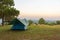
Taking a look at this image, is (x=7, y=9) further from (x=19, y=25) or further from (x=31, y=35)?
(x=31, y=35)

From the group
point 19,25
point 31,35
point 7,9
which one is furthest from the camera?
point 7,9

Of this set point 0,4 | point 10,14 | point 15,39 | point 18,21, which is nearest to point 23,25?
point 18,21

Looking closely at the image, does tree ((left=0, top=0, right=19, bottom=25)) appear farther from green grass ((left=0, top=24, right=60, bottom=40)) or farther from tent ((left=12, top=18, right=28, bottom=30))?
green grass ((left=0, top=24, right=60, bottom=40))

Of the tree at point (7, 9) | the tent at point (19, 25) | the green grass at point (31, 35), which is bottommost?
the green grass at point (31, 35)

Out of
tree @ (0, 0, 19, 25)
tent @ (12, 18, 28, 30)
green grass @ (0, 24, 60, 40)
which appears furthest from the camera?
tree @ (0, 0, 19, 25)

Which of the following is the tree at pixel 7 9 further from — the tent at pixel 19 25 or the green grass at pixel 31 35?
the green grass at pixel 31 35

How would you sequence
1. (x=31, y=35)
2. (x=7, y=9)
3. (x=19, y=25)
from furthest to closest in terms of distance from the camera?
(x=7, y=9) < (x=19, y=25) < (x=31, y=35)

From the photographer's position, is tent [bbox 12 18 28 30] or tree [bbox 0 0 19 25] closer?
tent [bbox 12 18 28 30]

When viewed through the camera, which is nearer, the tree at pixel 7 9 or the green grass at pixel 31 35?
the green grass at pixel 31 35

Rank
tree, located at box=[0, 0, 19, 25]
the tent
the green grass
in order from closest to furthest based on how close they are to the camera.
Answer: the green grass < the tent < tree, located at box=[0, 0, 19, 25]

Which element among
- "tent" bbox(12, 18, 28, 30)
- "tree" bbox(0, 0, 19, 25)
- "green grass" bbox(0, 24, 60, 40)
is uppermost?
"tree" bbox(0, 0, 19, 25)

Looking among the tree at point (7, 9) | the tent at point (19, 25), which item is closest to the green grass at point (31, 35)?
the tent at point (19, 25)

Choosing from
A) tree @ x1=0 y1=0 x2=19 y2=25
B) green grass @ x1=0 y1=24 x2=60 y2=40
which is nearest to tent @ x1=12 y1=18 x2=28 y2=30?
green grass @ x1=0 y1=24 x2=60 y2=40

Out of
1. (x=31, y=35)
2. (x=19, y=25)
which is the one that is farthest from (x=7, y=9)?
(x=31, y=35)
